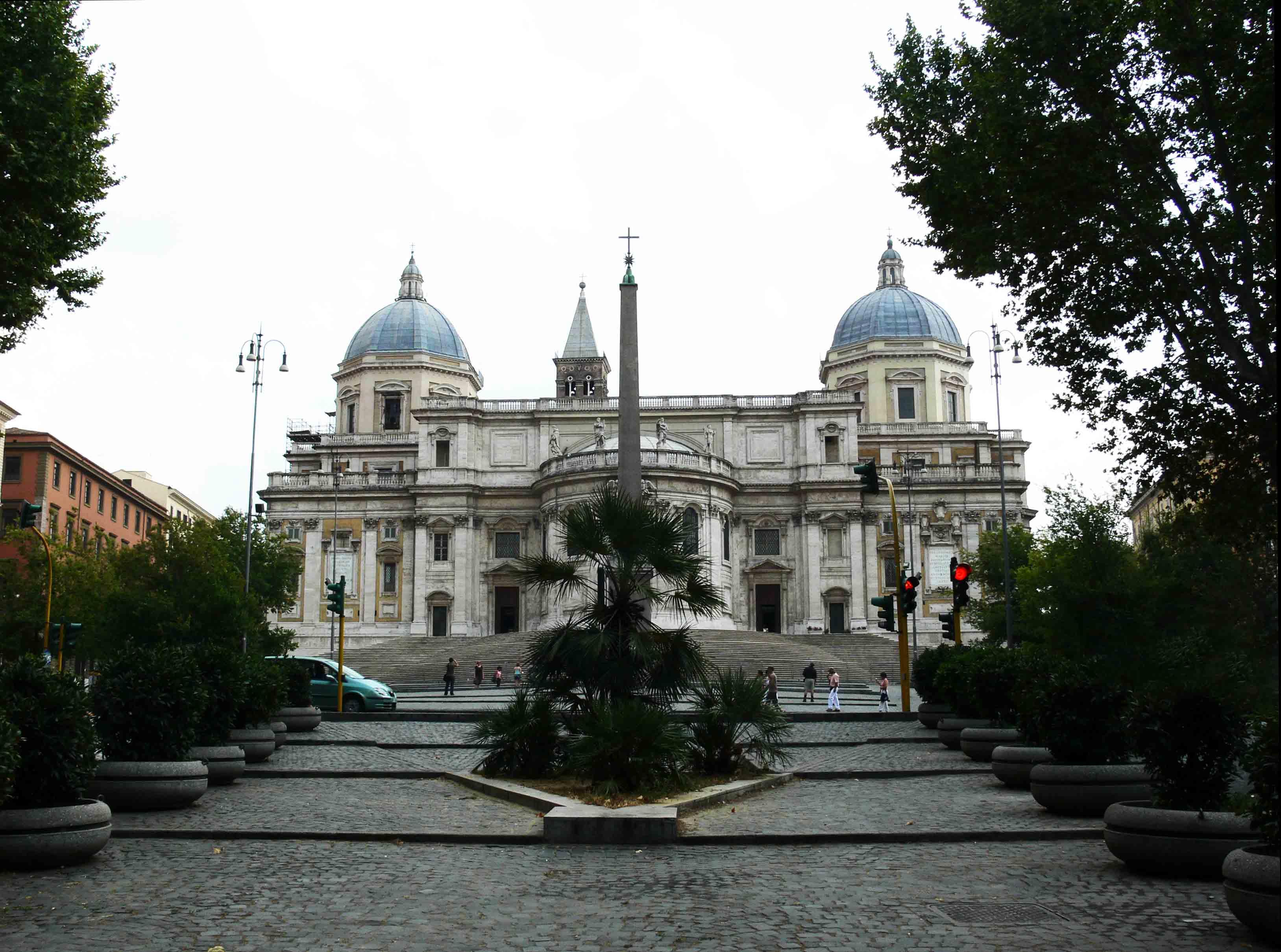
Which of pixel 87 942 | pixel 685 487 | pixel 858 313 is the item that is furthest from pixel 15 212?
pixel 858 313

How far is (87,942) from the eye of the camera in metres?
7.88

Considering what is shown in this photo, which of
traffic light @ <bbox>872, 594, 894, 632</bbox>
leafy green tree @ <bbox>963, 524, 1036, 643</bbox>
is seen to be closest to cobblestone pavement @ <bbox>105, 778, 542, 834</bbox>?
traffic light @ <bbox>872, 594, 894, 632</bbox>

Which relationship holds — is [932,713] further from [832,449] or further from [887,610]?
[832,449]

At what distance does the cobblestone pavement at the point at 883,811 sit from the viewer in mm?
12727

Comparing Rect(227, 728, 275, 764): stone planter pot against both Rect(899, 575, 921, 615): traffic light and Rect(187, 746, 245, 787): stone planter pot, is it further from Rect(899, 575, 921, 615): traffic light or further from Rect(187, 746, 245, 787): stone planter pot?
Rect(899, 575, 921, 615): traffic light

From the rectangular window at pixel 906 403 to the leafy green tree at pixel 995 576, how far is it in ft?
47.8

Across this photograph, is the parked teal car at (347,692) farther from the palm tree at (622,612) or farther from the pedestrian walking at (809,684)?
the palm tree at (622,612)

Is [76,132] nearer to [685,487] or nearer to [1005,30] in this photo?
[1005,30]

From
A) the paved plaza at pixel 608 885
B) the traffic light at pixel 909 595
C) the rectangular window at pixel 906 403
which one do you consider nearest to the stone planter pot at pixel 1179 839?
the paved plaza at pixel 608 885

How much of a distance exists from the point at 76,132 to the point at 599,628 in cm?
1036

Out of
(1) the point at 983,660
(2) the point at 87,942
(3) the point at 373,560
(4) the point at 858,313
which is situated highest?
(4) the point at 858,313

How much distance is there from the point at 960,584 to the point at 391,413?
2364 inches

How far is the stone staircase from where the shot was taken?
52.0m

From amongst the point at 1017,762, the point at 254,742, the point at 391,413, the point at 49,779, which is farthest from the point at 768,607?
the point at 49,779
